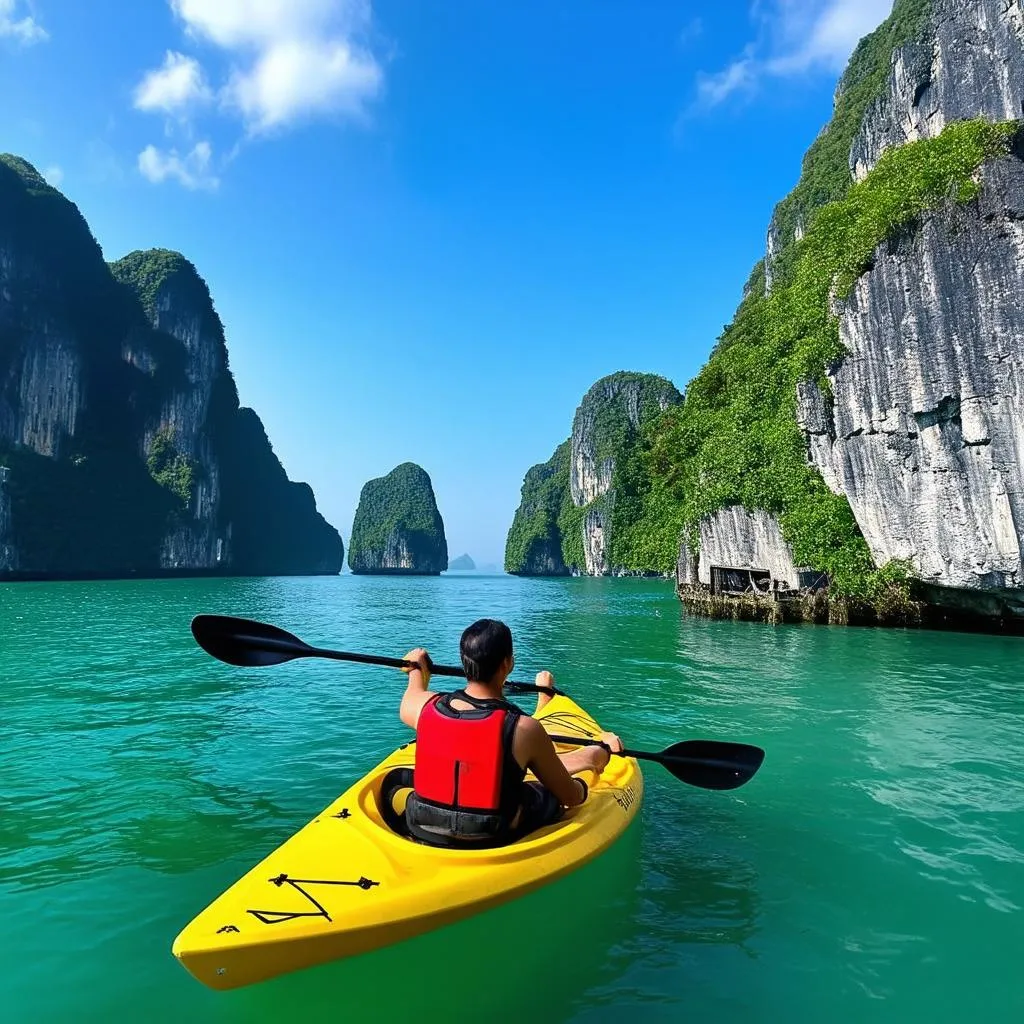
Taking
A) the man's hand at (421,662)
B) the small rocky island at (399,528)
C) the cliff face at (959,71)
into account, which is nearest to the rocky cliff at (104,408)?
the small rocky island at (399,528)

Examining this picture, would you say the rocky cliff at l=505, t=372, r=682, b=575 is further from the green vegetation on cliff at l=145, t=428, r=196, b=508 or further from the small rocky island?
the green vegetation on cliff at l=145, t=428, r=196, b=508

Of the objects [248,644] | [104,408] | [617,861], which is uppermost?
[104,408]

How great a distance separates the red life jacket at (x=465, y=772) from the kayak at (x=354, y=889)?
14 cm

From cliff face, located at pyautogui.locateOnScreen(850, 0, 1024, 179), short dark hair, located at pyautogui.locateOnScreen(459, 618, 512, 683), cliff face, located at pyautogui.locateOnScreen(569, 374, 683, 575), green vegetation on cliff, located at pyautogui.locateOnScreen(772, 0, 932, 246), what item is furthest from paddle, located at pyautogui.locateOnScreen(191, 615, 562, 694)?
cliff face, located at pyautogui.locateOnScreen(569, 374, 683, 575)

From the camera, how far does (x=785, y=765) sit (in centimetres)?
633

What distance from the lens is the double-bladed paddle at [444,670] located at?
4547mm

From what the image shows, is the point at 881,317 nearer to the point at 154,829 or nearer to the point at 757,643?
the point at 757,643

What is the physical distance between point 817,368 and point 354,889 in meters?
19.4

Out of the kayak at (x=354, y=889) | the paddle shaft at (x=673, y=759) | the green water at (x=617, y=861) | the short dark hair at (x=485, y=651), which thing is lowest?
the green water at (x=617, y=861)

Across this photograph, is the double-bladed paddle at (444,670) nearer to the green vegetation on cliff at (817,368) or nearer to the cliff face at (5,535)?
the green vegetation on cliff at (817,368)

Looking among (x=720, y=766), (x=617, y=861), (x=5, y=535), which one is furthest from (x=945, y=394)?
(x=5, y=535)

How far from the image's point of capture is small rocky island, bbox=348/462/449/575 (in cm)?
14225

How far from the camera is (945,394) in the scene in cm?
1511

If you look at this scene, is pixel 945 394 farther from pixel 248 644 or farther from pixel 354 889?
pixel 354 889
